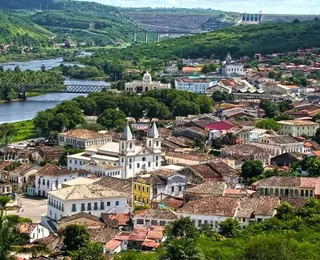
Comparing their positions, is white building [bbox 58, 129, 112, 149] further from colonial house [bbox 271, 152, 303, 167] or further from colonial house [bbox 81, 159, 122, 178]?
colonial house [bbox 271, 152, 303, 167]

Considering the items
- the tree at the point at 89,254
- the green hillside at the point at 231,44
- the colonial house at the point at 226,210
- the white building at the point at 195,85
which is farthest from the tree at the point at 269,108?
the green hillside at the point at 231,44

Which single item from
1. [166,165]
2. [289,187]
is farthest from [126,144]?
[289,187]

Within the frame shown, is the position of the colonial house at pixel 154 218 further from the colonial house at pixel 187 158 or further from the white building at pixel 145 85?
the white building at pixel 145 85

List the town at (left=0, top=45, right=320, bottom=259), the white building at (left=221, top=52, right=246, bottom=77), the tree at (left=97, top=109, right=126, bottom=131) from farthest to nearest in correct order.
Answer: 1. the white building at (left=221, top=52, right=246, bottom=77)
2. the tree at (left=97, top=109, right=126, bottom=131)
3. the town at (left=0, top=45, right=320, bottom=259)

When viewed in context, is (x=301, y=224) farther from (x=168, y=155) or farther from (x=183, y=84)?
(x=183, y=84)

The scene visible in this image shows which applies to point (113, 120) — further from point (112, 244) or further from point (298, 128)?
point (112, 244)

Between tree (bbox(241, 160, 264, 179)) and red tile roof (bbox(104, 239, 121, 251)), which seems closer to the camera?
red tile roof (bbox(104, 239, 121, 251))

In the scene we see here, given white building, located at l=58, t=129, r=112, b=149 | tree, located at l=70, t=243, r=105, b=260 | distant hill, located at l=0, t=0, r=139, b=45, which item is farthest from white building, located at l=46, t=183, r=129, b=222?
distant hill, located at l=0, t=0, r=139, b=45
